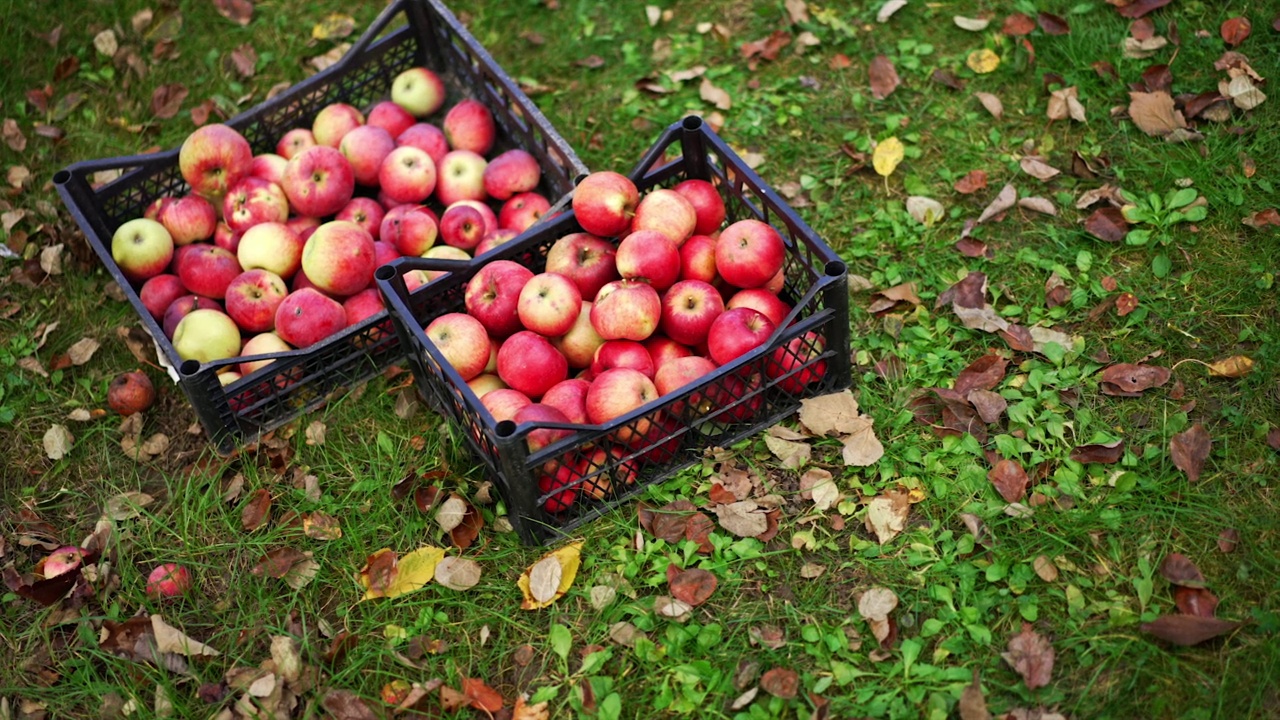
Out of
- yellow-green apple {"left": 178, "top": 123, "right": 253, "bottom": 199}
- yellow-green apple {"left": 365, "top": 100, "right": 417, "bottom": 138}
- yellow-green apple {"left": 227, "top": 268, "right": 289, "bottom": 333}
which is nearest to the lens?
yellow-green apple {"left": 227, "top": 268, "right": 289, "bottom": 333}

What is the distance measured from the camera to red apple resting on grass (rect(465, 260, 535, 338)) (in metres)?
3.42

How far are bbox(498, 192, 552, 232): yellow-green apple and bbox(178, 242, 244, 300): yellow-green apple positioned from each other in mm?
1023

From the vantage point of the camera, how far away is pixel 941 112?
436cm

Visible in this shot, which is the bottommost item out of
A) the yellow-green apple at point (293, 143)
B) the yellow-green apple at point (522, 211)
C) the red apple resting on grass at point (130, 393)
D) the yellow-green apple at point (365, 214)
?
the red apple resting on grass at point (130, 393)

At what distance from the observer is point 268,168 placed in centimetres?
414

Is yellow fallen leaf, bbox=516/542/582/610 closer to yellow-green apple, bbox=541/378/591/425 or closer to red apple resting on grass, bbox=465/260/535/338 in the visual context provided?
yellow-green apple, bbox=541/378/591/425

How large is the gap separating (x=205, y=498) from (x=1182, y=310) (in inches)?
131

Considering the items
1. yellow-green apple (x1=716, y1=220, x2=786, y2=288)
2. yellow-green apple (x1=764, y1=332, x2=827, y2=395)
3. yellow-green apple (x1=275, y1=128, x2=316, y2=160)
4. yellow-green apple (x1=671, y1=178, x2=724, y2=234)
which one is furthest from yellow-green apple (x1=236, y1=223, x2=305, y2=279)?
yellow-green apple (x1=764, y1=332, x2=827, y2=395)

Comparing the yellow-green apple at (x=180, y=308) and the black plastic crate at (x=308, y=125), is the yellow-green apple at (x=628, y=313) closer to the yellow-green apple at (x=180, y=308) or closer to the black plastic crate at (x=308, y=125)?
the black plastic crate at (x=308, y=125)

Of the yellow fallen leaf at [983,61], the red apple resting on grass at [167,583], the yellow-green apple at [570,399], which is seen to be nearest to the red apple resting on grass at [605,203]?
the yellow-green apple at [570,399]

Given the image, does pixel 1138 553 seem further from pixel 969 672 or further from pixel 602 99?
pixel 602 99

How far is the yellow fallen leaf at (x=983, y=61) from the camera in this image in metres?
4.43

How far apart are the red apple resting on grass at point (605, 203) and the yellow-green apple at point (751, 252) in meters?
0.34

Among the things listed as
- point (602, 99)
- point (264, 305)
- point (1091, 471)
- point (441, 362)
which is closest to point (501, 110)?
point (602, 99)
